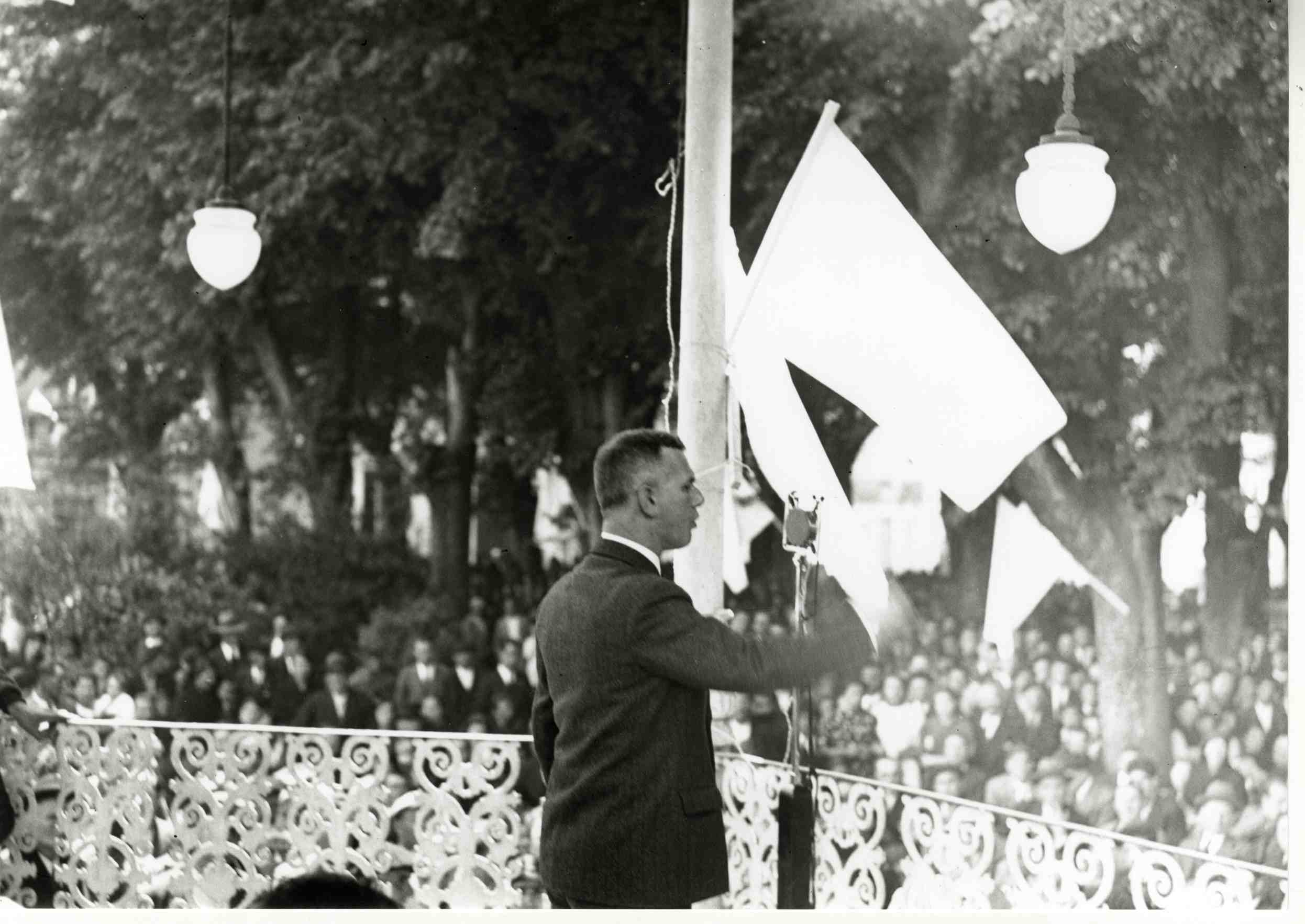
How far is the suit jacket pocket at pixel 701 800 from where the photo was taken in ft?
9.16

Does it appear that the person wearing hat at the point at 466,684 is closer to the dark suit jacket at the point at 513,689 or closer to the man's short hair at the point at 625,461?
the dark suit jacket at the point at 513,689

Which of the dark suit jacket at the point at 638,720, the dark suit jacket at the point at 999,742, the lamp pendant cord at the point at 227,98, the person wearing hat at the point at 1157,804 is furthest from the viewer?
the lamp pendant cord at the point at 227,98

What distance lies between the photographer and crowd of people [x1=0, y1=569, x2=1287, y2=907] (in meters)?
4.56

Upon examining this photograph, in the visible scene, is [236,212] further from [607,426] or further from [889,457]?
[889,457]

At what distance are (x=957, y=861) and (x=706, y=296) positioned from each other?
1902 millimetres

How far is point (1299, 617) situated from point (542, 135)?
3.15 metres

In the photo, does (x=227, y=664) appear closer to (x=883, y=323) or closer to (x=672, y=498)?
(x=883, y=323)

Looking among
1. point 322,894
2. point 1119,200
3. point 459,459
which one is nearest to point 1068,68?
point 1119,200

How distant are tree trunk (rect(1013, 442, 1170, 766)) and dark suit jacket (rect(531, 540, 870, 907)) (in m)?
2.39

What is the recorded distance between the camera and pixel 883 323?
4.39 metres

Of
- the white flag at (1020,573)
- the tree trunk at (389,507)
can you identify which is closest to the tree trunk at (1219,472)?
the white flag at (1020,573)

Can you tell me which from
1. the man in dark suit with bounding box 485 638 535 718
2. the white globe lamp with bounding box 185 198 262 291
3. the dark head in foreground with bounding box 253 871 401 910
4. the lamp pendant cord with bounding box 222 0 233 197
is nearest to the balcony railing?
the man in dark suit with bounding box 485 638 535 718

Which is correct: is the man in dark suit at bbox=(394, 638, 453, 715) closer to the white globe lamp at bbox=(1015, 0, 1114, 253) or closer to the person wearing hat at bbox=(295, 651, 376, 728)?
the person wearing hat at bbox=(295, 651, 376, 728)

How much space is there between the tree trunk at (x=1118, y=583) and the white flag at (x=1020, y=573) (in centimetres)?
3
